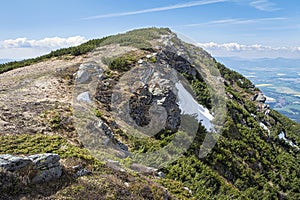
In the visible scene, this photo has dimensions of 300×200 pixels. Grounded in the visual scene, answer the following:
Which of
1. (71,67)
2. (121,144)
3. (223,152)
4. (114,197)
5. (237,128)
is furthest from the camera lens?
(237,128)

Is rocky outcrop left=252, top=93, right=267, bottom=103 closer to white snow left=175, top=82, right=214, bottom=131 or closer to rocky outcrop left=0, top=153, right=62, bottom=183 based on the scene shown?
white snow left=175, top=82, right=214, bottom=131

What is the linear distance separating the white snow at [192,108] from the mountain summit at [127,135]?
15 cm

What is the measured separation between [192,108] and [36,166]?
19148mm

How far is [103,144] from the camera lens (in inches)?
603

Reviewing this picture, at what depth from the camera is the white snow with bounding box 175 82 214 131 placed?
82.8 feet

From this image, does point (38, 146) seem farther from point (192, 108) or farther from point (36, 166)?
point (192, 108)

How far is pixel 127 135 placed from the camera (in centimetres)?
1831

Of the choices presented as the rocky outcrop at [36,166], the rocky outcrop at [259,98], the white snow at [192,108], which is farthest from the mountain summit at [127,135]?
the rocky outcrop at [259,98]

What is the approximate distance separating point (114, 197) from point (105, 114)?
10.00 meters

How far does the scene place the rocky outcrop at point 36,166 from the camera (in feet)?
29.1

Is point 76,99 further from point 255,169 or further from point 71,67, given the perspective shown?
point 255,169

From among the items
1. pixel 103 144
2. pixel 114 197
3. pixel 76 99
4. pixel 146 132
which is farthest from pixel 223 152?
pixel 114 197

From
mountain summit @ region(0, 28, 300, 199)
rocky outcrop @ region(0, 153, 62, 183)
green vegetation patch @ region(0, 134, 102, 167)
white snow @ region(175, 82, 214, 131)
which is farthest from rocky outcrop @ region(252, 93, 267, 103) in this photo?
rocky outcrop @ region(0, 153, 62, 183)

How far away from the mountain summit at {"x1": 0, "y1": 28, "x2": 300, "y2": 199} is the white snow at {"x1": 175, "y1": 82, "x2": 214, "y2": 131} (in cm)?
15
